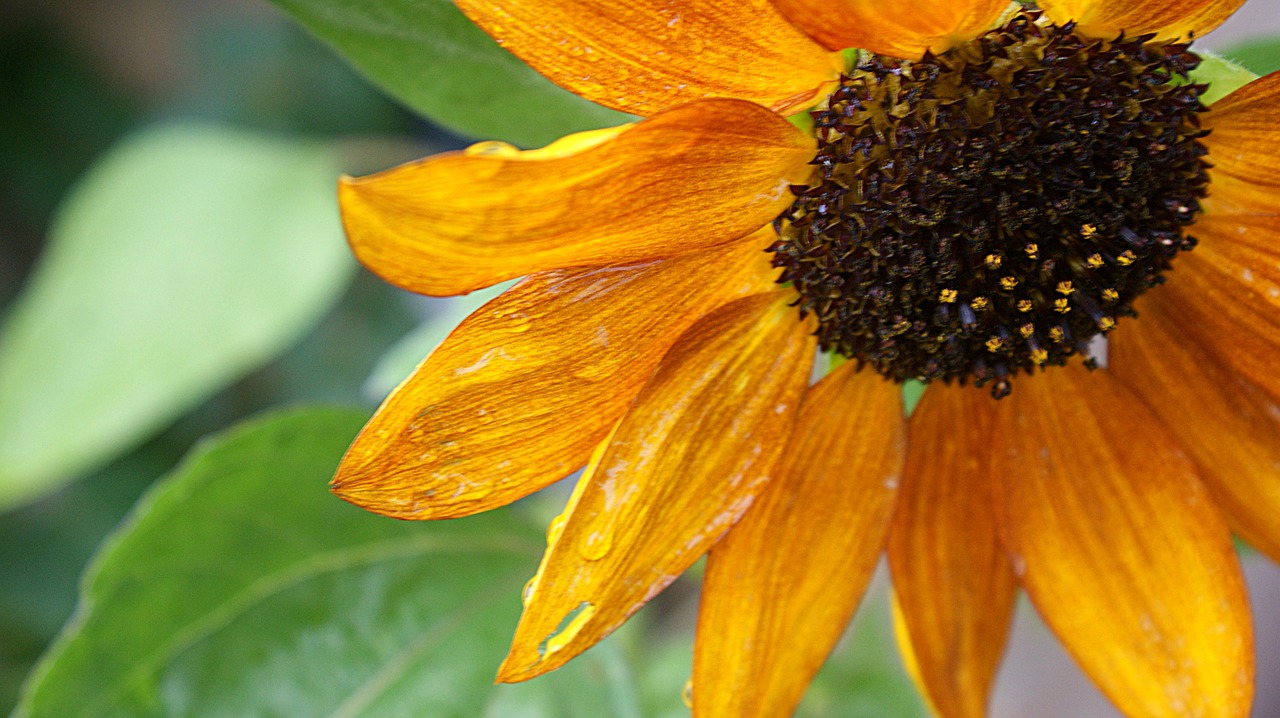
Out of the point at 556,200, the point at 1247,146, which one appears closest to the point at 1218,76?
the point at 1247,146

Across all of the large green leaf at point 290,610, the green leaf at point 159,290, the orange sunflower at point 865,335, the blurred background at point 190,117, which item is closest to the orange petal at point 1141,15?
the orange sunflower at point 865,335

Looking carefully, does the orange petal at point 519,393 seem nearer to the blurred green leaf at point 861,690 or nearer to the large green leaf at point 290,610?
the large green leaf at point 290,610

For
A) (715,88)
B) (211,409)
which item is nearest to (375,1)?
(715,88)

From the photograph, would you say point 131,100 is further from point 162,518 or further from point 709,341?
point 709,341

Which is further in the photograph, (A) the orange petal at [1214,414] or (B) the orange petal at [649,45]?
(A) the orange petal at [1214,414]

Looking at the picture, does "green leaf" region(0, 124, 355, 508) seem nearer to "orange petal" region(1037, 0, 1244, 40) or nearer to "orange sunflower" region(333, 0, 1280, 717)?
"orange sunflower" region(333, 0, 1280, 717)

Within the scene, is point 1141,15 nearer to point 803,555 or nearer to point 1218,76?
point 1218,76

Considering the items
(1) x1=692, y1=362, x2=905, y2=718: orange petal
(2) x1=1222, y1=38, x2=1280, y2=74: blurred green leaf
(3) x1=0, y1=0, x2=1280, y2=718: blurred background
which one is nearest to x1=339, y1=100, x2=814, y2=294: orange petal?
(1) x1=692, y1=362, x2=905, y2=718: orange petal
